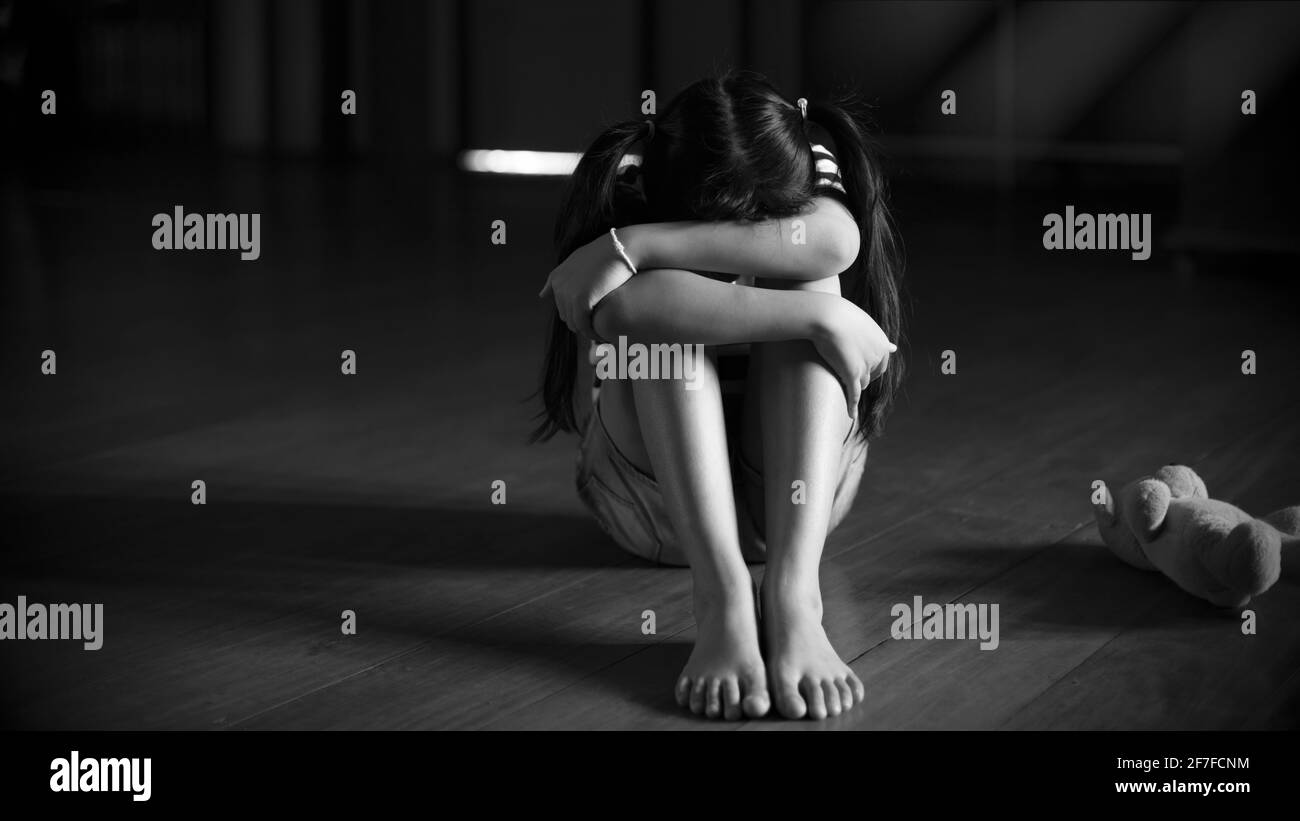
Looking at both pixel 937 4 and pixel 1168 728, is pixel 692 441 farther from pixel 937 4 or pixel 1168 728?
pixel 937 4

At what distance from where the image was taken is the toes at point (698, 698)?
114 cm

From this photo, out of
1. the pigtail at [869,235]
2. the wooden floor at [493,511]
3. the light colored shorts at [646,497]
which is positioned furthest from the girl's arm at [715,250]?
the wooden floor at [493,511]

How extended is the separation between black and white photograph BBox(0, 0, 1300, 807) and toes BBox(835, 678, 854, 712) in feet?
0.04

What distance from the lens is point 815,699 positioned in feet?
3.71

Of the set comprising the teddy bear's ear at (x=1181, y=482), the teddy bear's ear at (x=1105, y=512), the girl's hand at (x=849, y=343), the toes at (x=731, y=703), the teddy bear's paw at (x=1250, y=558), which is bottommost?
the toes at (x=731, y=703)

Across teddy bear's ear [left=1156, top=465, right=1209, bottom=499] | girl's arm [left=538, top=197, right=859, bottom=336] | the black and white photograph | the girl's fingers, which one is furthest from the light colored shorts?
teddy bear's ear [left=1156, top=465, right=1209, bottom=499]

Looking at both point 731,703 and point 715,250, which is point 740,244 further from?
point 731,703

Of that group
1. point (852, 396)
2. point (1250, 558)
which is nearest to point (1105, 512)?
point (1250, 558)

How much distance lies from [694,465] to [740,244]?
208 millimetres

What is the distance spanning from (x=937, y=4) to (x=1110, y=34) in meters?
0.69

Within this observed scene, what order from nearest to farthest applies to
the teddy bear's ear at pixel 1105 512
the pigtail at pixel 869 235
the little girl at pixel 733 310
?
the little girl at pixel 733 310
the pigtail at pixel 869 235
the teddy bear's ear at pixel 1105 512

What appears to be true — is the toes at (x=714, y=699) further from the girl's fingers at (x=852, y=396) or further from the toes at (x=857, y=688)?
the girl's fingers at (x=852, y=396)

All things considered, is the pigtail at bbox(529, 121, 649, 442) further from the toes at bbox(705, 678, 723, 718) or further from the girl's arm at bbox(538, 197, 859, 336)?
the toes at bbox(705, 678, 723, 718)

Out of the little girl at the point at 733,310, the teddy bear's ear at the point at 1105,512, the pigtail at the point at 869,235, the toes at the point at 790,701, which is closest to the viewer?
the toes at the point at 790,701
